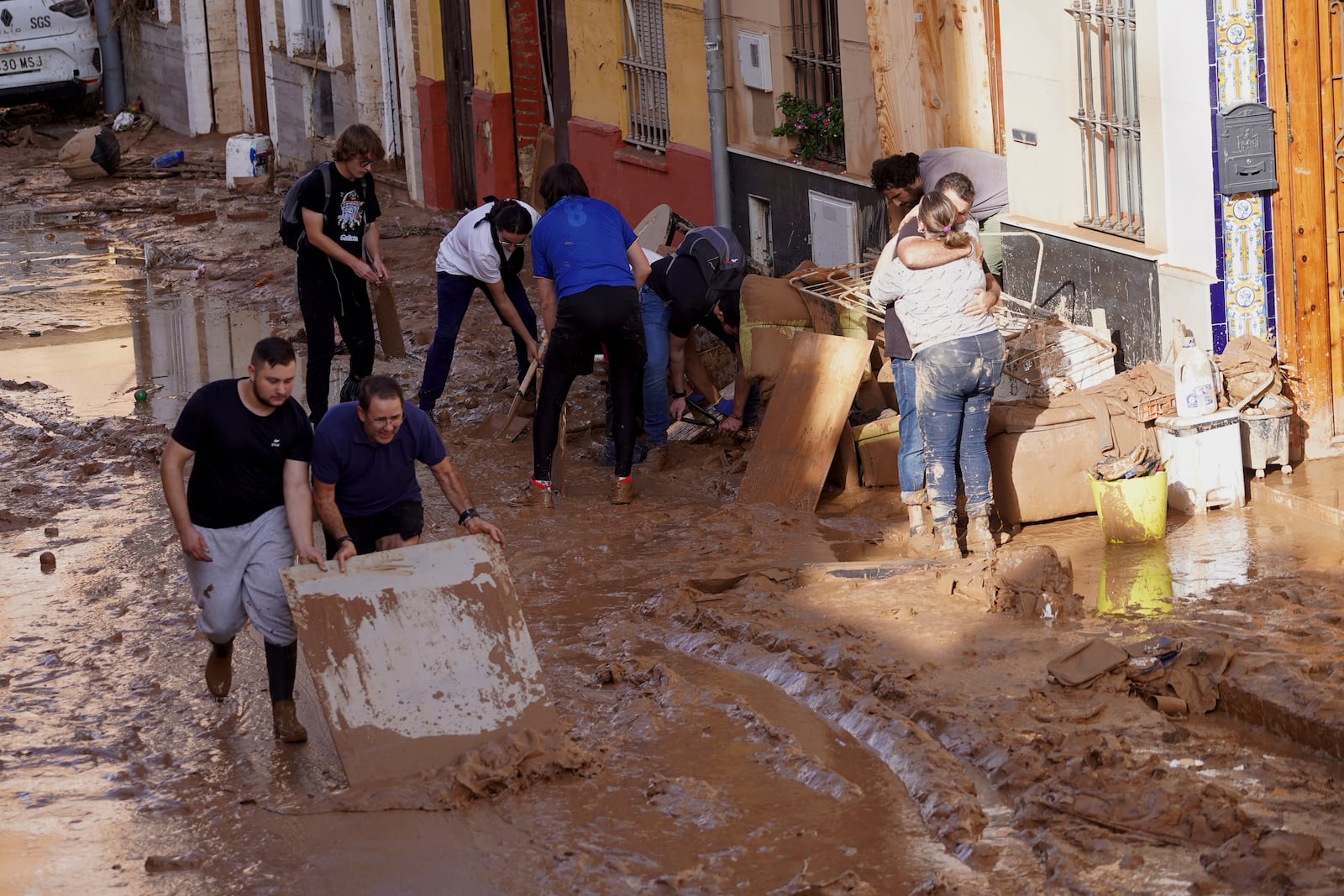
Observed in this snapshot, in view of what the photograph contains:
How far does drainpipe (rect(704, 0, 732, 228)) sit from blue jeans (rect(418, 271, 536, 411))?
121 inches

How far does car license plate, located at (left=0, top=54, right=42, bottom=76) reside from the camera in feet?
88.1

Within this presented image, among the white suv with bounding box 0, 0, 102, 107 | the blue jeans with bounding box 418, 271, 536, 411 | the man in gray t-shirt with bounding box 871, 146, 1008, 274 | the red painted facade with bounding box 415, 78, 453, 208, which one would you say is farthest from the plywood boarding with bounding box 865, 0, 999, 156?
the white suv with bounding box 0, 0, 102, 107

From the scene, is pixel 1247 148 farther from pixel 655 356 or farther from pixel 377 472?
pixel 377 472

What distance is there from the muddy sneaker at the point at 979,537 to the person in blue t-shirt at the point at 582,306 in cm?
212

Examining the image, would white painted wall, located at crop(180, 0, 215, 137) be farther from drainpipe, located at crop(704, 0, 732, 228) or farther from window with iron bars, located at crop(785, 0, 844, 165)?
window with iron bars, located at crop(785, 0, 844, 165)

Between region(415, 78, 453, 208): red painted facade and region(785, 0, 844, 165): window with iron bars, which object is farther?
region(415, 78, 453, 208): red painted facade

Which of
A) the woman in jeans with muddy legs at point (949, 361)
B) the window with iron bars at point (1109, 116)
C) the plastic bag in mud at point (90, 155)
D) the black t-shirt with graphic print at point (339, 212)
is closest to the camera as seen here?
the woman in jeans with muddy legs at point (949, 361)

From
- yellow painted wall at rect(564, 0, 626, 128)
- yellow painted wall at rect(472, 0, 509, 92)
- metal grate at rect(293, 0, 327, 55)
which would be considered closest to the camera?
yellow painted wall at rect(564, 0, 626, 128)

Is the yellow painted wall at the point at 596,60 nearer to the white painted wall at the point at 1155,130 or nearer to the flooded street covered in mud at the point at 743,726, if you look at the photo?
the white painted wall at the point at 1155,130

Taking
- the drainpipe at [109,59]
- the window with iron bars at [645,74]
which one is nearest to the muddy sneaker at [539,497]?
the window with iron bars at [645,74]

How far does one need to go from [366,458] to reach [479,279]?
4116mm

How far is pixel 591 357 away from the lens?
8906 millimetres

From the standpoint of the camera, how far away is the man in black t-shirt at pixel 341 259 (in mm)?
9859

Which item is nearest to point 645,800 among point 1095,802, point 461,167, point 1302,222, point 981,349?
point 1095,802
